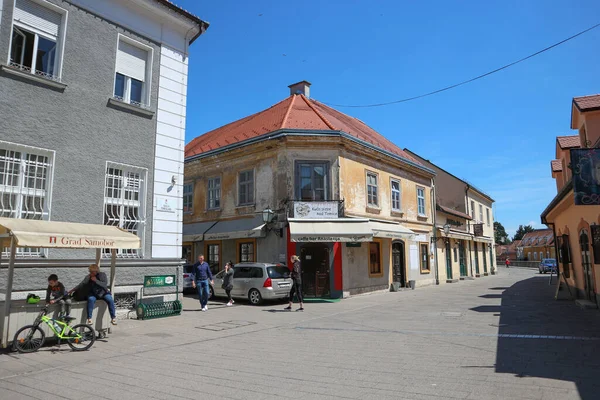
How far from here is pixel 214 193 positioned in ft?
72.6

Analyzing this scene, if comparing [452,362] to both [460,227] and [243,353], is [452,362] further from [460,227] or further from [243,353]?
[460,227]

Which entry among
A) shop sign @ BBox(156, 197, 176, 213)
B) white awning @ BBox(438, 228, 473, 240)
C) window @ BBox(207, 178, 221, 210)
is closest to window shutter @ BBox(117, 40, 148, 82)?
shop sign @ BBox(156, 197, 176, 213)

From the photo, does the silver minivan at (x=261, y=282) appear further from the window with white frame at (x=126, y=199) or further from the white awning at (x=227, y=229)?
the window with white frame at (x=126, y=199)

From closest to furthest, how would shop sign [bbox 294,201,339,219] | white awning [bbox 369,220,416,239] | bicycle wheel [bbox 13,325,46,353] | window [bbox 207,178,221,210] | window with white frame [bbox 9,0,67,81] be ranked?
bicycle wheel [bbox 13,325,46,353] → window with white frame [bbox 9,0,67,81] → shop sign [bbox 294,201,339,219] → white awning [bbox 369,220,416,239] → window [bbox 207,178,221,210]

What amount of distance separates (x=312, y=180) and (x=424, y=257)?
35.1 feet

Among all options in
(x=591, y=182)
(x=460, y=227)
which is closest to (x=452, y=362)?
(x=591, y=182)

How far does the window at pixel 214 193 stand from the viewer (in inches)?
861

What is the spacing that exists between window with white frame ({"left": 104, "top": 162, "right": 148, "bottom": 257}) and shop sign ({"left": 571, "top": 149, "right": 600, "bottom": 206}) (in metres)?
10.6

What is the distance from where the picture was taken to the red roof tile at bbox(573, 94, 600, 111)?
1245cm

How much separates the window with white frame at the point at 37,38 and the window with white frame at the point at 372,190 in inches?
565

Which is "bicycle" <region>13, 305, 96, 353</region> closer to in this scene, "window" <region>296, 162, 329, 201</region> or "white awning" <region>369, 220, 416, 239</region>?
"window" <region>296, 162, 329, 201</region>

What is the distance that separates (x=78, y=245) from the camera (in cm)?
832

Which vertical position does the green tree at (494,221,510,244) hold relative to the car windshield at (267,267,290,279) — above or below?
above

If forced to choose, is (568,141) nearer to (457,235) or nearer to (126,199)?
(457,235)
